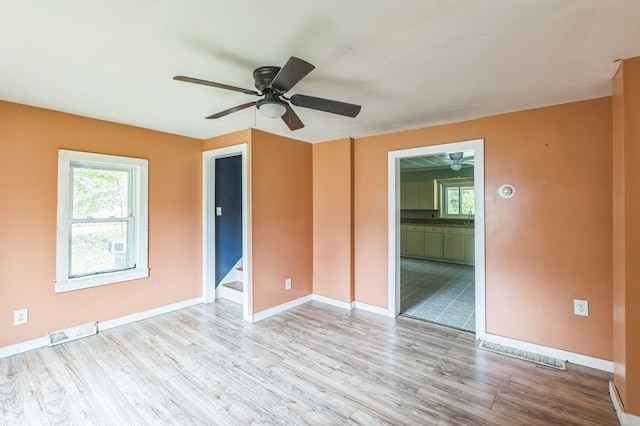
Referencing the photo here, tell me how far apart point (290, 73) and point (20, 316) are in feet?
10.5

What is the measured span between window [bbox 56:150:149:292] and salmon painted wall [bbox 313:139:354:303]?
2.16 m

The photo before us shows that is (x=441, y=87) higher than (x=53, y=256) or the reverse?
higher

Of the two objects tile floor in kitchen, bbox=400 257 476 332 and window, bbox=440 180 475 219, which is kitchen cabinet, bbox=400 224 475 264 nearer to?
tile floor in kitchen, bbox=400 257 476 332

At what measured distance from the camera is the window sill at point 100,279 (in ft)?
9.14

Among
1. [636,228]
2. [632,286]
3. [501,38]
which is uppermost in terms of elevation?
[501,38]

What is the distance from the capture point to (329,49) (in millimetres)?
1661

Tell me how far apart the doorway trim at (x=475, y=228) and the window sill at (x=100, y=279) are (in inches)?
117

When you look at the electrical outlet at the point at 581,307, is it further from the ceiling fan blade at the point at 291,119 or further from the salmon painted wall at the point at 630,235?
the ceiling fan blade at the point at 291,119

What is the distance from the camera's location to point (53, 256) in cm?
273

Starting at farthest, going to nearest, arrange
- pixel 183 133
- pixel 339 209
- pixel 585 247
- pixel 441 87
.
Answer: pixel 339 209, pixel 183 133, pixel 585 247, pixel 441 87

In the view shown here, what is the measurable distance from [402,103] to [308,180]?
1863mm

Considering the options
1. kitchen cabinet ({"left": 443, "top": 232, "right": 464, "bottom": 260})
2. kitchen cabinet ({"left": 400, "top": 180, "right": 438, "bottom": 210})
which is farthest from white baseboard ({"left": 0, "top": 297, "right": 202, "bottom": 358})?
kitchen cabinet ({"left": 400, "top": 180, "right": 438, "bottom": 210})

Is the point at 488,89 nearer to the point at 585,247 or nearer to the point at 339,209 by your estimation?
the point at 585,247

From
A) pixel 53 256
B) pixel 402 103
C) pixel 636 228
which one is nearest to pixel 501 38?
pixel 402 103
